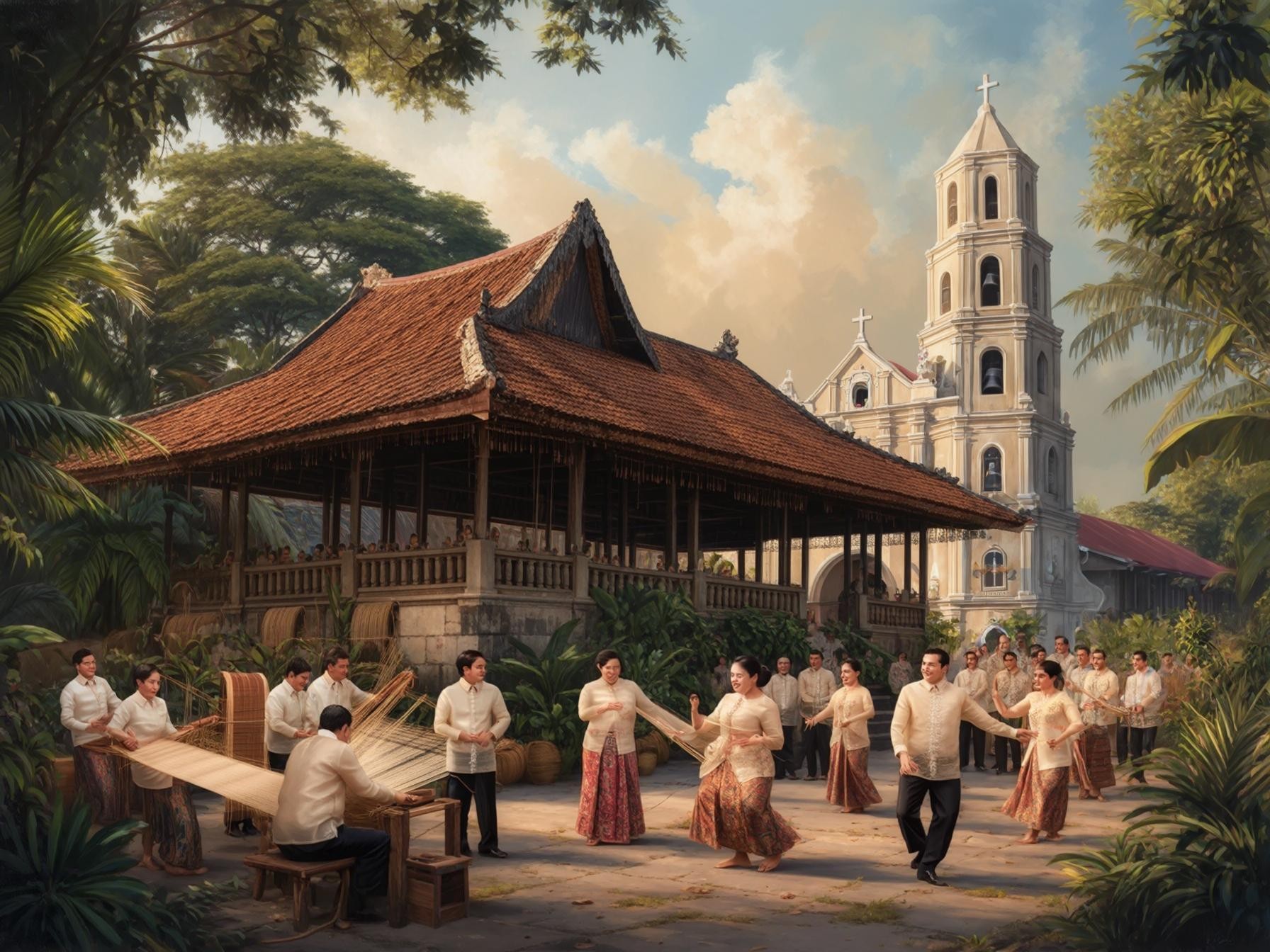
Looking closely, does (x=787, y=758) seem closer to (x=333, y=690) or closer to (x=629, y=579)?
(x=629, y=579)

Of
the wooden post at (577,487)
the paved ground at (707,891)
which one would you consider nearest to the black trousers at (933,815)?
the paved ground at (707,891)

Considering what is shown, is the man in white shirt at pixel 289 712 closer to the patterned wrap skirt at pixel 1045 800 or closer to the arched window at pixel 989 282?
the patterned wrap skirt at pixel 1045 800

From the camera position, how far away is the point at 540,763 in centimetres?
1586

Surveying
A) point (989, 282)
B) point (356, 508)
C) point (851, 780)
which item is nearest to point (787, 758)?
point (851, 780)

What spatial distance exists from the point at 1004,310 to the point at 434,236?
922 inches

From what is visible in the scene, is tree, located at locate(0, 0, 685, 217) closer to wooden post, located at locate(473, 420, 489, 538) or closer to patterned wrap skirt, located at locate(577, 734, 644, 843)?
wooden post, located at locate(473, 420, 489, 538)

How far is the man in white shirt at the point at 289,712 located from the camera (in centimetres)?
1127

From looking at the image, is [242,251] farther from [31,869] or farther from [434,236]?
[31,869]

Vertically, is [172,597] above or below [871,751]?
above

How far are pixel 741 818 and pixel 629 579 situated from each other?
956 cm

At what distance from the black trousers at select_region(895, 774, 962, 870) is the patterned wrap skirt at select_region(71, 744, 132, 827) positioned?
5.99 m

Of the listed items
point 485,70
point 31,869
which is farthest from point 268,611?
point 31,869

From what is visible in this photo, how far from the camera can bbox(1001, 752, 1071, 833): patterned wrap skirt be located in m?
12.1

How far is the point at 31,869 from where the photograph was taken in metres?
7.43
